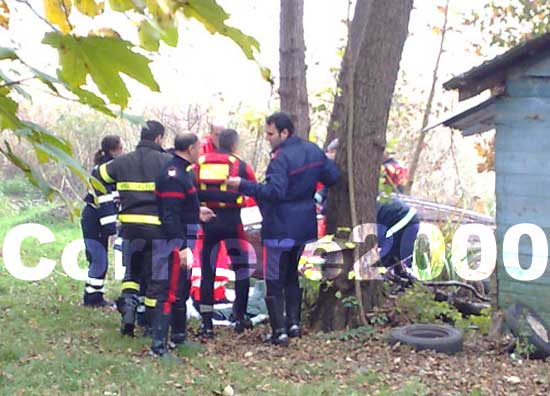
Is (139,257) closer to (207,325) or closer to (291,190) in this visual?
(207,325)

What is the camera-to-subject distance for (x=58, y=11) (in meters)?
1.60

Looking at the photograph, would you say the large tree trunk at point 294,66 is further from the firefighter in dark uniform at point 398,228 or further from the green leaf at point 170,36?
the green leaf at point 170,36

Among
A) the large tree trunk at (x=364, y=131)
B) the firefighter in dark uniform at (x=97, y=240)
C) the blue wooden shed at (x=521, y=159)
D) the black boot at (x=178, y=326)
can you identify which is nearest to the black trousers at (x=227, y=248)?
the black boot at (x=178, y=326)

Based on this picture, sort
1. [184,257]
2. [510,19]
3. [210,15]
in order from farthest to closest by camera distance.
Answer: [510,19] → [184,257] → [210,15]

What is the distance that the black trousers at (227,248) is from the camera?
26.7 ft

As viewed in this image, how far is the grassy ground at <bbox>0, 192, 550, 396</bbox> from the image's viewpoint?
6.37 meters

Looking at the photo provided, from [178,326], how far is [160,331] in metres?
0.42

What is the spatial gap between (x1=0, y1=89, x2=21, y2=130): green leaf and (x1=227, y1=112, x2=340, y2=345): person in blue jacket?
6.11 metres

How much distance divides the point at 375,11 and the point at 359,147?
49.8 inches

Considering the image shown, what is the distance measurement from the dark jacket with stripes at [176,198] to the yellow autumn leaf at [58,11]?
5.57m

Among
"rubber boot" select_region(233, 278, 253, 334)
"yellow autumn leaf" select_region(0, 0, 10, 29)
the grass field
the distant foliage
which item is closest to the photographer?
"yellow autumn leaf" select_region(0, 0, 10, 29)

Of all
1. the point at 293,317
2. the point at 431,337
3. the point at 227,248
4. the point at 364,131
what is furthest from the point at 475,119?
the point at 227,248

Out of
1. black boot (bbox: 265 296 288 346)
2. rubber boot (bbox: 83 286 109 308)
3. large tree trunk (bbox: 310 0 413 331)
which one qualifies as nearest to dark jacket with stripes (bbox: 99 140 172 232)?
black boot (bbox: 265 296 288 346)

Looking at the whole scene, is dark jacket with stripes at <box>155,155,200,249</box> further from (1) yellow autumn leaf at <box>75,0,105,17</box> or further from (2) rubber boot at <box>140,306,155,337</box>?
(1) yellow autumn leaf at <box>75,0,105,17</box>
